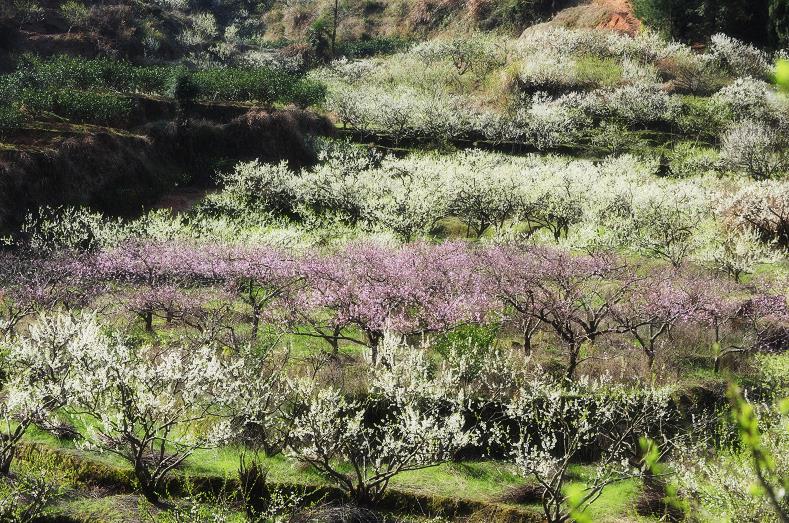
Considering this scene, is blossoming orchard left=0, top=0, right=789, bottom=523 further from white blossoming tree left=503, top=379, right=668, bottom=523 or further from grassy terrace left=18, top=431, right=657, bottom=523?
white blossoming tree left=503, top=379, right=668, bottom=523

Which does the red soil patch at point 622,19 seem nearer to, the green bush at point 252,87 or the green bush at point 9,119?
the green bush at point 252,87

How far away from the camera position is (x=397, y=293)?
77.5ft

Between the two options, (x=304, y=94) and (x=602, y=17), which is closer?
(x=304, y=94)

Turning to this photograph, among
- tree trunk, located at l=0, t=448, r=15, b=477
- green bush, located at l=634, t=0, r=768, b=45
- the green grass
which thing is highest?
green bush, located at l=634, t=0, r=768, b=45

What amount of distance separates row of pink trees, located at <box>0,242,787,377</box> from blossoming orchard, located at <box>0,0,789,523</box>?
214 millimetres

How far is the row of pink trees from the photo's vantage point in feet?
77.5

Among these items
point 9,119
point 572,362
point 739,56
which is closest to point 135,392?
point 572,362

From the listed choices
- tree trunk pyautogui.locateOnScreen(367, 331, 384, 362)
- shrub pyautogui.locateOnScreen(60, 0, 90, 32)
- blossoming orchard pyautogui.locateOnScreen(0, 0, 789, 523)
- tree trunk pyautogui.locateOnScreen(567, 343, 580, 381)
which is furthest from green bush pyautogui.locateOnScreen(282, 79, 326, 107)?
tree trunk pyautogui.locateOnScreen(567, 343, 580, 381)

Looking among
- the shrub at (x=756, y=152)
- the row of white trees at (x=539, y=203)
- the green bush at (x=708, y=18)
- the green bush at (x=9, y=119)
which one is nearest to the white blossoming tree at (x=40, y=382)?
the row of white trees at (x=539, y=203)

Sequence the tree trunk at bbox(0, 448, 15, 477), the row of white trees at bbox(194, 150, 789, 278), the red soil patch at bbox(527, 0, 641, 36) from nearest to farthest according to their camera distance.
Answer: the tree trunk at bbox(0, 448, 15, 477) < the row of white trees at bbox(194, 150, 789, 278) < the red soil patch at bbox(527, 0, 641, 36)

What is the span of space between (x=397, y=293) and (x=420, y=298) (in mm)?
1417

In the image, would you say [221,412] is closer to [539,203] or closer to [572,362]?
[572,362]

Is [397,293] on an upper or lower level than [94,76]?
lower

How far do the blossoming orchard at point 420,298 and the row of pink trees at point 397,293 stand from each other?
0.70ft
